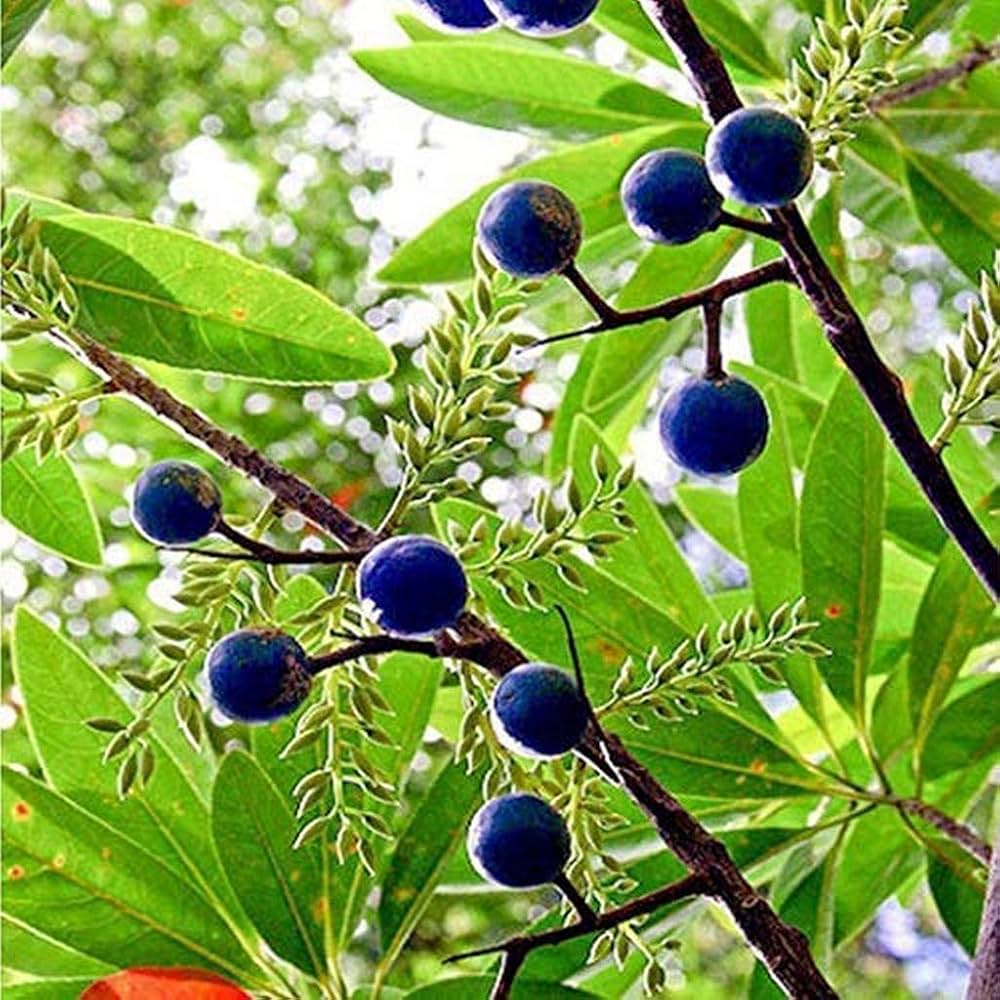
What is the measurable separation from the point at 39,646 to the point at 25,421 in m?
0.43

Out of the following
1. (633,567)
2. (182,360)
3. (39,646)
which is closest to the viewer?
(182,360)

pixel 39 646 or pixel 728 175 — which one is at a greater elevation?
pixel 39 646

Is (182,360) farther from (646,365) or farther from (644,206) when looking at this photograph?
(646,365)

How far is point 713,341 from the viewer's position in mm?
644

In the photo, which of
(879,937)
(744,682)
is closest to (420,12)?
(744,682)

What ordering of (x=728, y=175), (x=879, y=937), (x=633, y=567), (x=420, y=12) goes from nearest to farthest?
(x=728, y=175)
(x=420, y=12)
(x=633, y=567)
(x=879, y=937)

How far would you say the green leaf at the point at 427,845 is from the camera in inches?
41.6

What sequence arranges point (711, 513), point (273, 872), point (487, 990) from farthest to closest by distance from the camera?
point (711, 513), point (273, 872), point (487, 990)

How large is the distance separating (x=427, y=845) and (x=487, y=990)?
0.53 feet

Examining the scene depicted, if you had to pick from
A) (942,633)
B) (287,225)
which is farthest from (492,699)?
(287,225)

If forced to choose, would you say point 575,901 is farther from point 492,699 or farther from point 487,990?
point 487,990

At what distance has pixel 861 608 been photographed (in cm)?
108

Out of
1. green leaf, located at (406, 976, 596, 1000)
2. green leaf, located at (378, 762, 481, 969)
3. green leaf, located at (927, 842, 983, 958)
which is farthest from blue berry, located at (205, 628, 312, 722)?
green leaf, located at (927, 842, 983, 958)

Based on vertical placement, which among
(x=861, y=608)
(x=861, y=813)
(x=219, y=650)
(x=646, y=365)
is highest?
(x=646, y=365)
